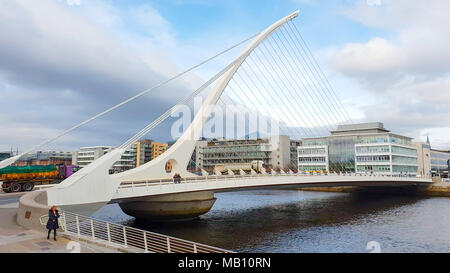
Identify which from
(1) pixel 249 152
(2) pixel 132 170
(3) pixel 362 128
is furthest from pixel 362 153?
(2) pixel 132 170

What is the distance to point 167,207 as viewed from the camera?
2402cm

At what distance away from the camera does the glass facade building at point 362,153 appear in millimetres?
68688

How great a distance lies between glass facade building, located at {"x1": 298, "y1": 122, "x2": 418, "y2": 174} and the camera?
68688 mm

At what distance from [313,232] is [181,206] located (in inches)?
428

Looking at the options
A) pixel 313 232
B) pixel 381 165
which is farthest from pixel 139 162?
pixel 313 232

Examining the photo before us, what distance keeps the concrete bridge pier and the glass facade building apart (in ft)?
182

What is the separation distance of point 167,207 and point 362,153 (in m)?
61.6

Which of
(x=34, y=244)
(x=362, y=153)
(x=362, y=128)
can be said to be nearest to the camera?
(x=34, y=244)

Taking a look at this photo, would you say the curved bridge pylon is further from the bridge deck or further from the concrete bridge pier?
the concrete bridge pier

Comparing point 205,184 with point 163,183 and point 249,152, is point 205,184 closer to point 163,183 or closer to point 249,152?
point 163,183

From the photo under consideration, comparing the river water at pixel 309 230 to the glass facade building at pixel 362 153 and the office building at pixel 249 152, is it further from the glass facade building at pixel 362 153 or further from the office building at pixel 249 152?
the office building at pixel 249 152

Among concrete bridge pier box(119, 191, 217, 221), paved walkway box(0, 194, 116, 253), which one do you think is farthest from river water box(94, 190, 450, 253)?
paved walkway box(0, 194, 116, 253)

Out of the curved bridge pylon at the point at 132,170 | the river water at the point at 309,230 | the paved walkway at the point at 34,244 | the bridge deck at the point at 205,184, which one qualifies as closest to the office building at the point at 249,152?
the bridge deck at the point at 205,184
